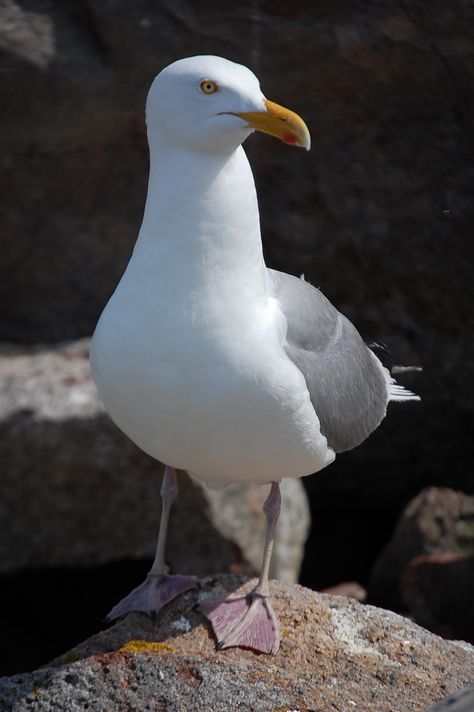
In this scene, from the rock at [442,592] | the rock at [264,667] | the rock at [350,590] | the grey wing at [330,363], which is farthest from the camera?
the rock at [350,590]

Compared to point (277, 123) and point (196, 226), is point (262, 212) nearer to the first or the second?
point (196, 226)

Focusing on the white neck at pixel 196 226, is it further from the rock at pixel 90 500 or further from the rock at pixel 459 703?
the rock at pixel 90 500

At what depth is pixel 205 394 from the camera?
13.4ft

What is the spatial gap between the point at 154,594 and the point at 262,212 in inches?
129

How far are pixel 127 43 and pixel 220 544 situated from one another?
3.08 m

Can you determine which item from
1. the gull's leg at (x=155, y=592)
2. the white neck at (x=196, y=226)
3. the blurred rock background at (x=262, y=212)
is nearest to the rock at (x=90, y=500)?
the blurred rock background at (x=262, y=212)

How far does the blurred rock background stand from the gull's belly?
244 cm

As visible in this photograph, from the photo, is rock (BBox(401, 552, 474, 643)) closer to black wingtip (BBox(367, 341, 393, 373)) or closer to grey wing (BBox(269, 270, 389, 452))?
black wingtip (BBox(367, 341, 393, 373))

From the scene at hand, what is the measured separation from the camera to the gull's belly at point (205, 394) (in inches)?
161

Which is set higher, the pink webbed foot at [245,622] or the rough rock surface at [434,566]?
the pink webbed foot at [245,622]

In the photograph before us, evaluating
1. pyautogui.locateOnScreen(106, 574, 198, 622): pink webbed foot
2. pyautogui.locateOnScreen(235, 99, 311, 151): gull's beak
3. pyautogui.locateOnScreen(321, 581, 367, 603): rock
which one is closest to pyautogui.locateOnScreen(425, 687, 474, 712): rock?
pyautogui.locateOnScreen(106, 574, 198, 622): pink webbed foot

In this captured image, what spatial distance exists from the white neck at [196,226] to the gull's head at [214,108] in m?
0.09

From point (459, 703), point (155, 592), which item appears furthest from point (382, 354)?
point (459, 703)

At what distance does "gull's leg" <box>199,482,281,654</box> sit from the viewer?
4367mm
